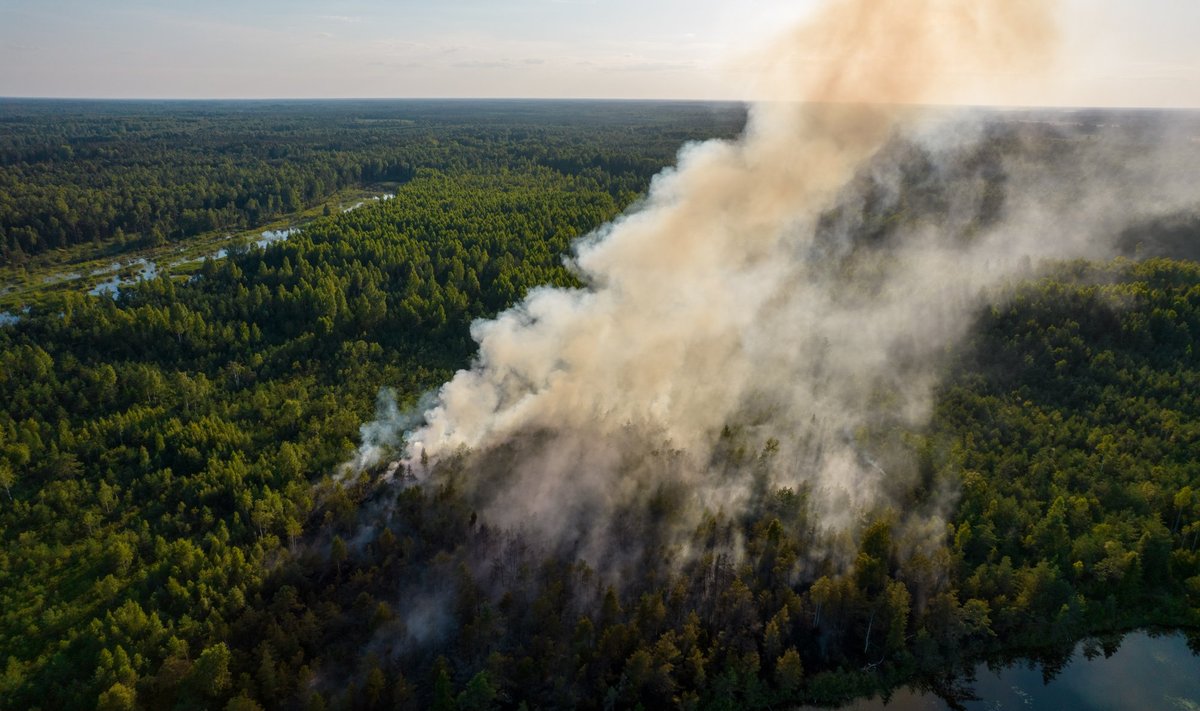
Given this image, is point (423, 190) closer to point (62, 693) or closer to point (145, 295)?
point (145, 295)

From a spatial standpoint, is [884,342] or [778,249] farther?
[778,249]

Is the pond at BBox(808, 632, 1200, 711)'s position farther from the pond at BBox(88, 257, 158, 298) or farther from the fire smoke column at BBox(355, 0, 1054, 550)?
the pond at BBox(88, 257, 158, 298)

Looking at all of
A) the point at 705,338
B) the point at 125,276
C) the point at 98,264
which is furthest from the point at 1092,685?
the point at 98,264

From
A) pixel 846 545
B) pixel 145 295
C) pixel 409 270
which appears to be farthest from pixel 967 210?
pixel 145 295

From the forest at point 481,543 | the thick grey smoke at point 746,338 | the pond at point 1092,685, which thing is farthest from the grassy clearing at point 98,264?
the pond at point 1092,685

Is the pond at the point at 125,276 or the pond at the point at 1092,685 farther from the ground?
the pond at the point at 125,276

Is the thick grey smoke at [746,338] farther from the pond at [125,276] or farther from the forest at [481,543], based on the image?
the pond at [125,276]
